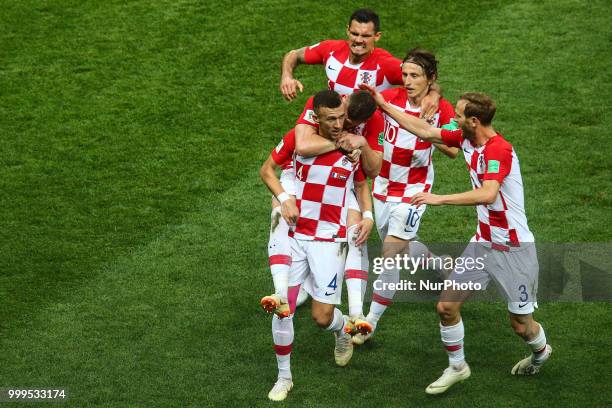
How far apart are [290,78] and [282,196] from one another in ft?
4.40

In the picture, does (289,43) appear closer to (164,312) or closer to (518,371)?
(164,312)

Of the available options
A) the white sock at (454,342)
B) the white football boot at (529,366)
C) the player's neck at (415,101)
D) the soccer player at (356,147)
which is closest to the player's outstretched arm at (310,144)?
the soccer player at (356,147)

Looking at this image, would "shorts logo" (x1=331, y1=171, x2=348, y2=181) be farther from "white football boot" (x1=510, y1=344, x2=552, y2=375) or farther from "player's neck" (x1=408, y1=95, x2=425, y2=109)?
"white football boot" (x1=510, y1=344, x2=552, y2=375)

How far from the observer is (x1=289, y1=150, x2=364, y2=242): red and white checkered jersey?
307 inches

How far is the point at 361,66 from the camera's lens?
8.69 m

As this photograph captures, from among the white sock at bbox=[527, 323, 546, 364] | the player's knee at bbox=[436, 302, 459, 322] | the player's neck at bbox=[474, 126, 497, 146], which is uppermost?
the player's neck at bbox=[474, 126, 497, 146]

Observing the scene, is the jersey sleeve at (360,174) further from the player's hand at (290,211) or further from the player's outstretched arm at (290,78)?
the player's outstretched arm at (290,78)

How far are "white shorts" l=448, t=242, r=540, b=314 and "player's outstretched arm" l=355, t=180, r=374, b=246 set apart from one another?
72 cm

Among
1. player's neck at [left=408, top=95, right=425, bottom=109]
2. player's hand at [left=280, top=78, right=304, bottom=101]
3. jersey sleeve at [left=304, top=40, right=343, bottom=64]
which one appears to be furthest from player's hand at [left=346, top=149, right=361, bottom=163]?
jersey sleeve at [left=304, top=40, right=343, bottom=64]

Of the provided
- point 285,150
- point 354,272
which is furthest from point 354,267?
point 285,150

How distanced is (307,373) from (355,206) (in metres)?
1.35

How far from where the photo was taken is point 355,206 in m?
7.98

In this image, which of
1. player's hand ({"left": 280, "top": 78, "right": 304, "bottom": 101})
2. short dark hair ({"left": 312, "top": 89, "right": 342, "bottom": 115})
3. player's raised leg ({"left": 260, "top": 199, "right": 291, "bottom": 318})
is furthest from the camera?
player's hand ({"left": 280, "top": 78, "right": 304, "bottom": 101})

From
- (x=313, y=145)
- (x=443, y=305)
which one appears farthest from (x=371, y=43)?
(x=443, y=305)
